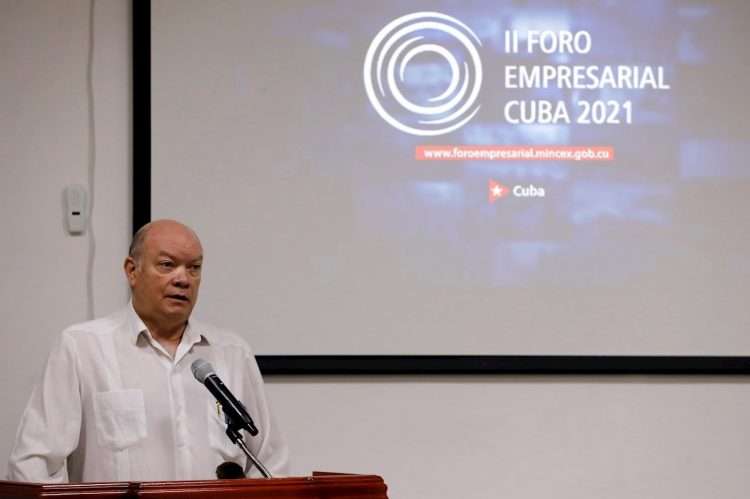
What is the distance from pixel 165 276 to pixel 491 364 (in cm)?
147

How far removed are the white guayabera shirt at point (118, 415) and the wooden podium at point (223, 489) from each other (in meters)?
0.77

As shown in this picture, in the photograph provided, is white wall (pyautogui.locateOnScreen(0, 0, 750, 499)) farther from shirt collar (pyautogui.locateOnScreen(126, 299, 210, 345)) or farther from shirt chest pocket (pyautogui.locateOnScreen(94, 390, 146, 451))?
shirt chest pocket (pyautogui.locateOnScreen(94, 390, 146, 451))

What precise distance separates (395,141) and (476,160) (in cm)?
31

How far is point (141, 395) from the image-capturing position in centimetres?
337

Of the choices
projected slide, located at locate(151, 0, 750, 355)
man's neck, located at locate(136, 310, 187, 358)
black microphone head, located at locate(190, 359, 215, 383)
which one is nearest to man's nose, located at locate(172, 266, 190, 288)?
man's neck, located at locate(136, 310, 187, 358)

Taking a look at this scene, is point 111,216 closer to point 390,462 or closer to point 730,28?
point 390,462

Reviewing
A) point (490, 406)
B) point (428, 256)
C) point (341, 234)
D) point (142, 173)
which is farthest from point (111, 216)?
point (490, 406)

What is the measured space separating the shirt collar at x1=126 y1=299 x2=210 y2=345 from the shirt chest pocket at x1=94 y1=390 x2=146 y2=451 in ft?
0.58

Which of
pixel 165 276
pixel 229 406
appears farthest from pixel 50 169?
pixel 229 406

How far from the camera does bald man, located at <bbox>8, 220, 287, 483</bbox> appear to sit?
3.29 m

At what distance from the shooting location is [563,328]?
448 centimetres

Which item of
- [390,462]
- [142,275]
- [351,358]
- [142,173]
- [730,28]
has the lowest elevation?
[390,462]

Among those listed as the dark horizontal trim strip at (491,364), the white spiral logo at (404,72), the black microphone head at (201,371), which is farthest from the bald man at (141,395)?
the white spiral logo at (404,72)

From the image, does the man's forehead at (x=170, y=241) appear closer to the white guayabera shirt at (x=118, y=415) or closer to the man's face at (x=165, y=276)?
the man's face at (x=165, y=276)
